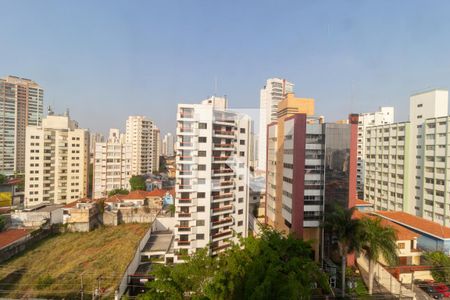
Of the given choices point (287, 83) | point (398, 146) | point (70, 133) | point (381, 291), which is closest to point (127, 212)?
point (70, 133)

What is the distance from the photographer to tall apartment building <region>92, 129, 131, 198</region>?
32312mm

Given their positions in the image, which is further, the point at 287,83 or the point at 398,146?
the point at 287,83

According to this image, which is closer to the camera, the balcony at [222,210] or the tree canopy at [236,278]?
the tree canopy at [236,278]

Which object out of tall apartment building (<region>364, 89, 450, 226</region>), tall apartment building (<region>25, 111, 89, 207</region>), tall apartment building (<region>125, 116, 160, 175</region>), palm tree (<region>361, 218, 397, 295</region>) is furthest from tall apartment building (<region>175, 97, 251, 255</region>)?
tall apartment building (<region>125, 116, 160, 175</region>)

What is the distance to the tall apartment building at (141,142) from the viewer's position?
147 feet

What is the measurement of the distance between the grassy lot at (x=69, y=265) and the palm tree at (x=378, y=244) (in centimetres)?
1135

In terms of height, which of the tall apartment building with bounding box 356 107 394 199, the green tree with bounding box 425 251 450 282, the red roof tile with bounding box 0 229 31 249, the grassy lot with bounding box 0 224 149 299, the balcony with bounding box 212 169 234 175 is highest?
the tall apartment building with bounding box 356 107 394 199

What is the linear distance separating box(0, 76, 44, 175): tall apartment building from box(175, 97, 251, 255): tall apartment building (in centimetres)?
4028

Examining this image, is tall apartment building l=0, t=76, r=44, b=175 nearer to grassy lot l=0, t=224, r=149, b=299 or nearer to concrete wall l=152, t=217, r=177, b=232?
grassy lot l=0, t=224, r=149, b=299

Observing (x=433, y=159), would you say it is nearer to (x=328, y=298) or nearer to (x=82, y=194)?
(x=328, y=298)

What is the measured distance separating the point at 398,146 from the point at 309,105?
1183cm

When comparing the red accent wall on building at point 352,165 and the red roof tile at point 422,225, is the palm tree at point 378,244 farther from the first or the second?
the red roof tile at point 422,225

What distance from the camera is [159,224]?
21609mm

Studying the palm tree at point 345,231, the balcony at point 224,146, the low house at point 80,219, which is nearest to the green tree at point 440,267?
the palm tree at point 345,231
